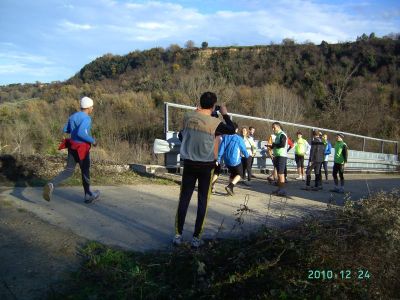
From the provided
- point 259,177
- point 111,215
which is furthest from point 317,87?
point 111,215

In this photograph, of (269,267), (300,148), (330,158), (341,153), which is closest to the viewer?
(269,267)

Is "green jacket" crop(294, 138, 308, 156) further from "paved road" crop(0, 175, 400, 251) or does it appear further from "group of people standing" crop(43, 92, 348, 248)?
"paved road" crop(0, 175, 400, 251)

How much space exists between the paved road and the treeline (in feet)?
17.7

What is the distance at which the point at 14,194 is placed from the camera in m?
7.65

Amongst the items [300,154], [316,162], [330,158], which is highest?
[316,162]

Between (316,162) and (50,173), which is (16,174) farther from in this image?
(316,162)

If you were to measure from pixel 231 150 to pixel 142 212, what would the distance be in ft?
11.6

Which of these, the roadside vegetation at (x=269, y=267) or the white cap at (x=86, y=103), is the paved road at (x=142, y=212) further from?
the white cap at (x=86, y=103)

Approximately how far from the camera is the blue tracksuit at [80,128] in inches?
277

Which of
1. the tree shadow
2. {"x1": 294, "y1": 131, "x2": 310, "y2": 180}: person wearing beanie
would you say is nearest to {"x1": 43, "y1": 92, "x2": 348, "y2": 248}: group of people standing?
the tree shadow

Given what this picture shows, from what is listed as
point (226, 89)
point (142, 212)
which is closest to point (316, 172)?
point (142, 212)

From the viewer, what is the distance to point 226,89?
127 ft

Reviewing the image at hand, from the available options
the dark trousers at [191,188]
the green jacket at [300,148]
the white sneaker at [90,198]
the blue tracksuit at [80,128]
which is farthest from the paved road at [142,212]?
the green jacket at [300,148]

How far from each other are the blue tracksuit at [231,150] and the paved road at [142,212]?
725 mm
